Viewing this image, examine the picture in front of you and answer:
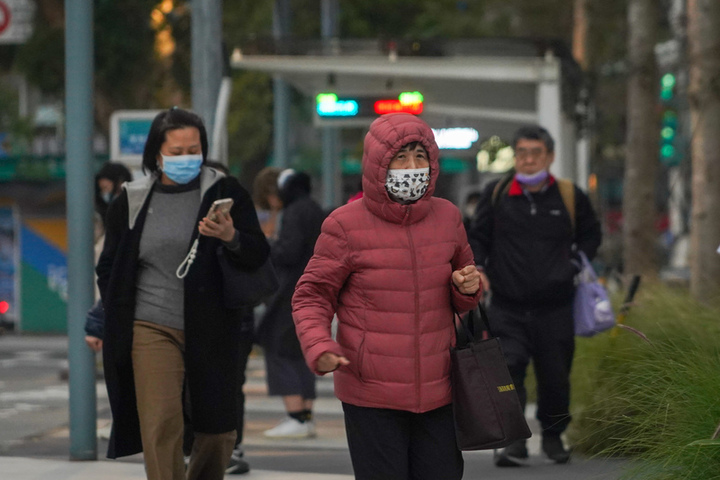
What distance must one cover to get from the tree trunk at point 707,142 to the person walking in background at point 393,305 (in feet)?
24.3

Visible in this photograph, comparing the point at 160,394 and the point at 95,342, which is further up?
the point at 95,342

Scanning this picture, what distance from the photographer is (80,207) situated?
798cm

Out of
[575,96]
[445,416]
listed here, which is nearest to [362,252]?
[445,416]

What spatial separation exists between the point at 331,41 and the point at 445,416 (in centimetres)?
1070

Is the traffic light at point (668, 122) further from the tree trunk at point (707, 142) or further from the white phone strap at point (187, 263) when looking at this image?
the white phone strap at point (187, 263)

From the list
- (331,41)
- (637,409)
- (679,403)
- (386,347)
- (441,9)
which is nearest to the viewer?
(386,347)

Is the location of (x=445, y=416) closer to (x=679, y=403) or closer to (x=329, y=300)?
(x=329, y=300)

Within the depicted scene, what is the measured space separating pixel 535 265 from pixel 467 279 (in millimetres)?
2982

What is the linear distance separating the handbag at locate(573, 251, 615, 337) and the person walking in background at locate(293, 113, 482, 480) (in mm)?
3026

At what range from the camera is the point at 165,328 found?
566 cm

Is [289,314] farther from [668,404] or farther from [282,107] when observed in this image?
[282,107]

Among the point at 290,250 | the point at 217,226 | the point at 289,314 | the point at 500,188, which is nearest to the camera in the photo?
the point at 217,226

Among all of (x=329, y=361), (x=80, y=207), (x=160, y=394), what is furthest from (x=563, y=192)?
(x=329, y=361)

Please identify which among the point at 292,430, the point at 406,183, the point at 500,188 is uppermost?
the point at 406,183
